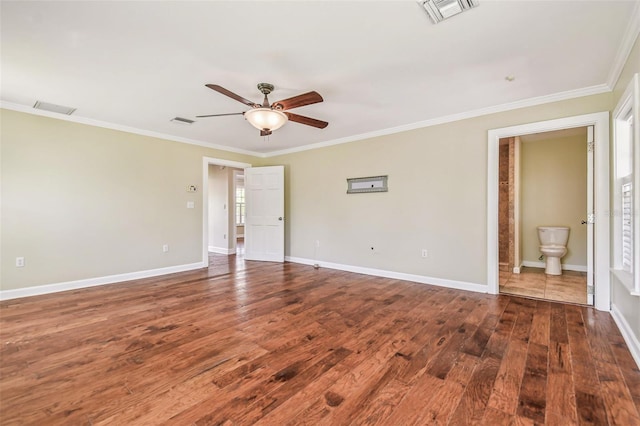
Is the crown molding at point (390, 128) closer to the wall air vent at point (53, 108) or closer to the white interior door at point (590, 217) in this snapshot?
the wall air vent at point (53, 108)

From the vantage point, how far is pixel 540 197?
5406 mm

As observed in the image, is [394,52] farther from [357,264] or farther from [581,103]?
[357,264]

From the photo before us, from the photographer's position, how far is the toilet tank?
16.1 ft

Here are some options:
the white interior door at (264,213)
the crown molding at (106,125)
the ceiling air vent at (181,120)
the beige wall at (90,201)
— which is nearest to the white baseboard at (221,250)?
the white interior door at (264,213)

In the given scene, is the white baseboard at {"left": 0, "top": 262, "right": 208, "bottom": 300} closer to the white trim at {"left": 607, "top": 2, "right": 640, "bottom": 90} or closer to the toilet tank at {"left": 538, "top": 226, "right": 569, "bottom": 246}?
the white trim at {"left": 607, "top": 2, "right": 640, "bottom": 90}

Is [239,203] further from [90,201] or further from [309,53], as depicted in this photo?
[309,53]

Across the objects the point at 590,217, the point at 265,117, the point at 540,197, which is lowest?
the point at 590,217

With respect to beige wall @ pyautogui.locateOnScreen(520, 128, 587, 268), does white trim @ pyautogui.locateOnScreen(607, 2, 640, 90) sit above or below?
above

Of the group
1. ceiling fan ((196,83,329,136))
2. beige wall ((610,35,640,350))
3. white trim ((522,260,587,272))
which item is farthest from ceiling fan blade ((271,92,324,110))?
white trim ((522,260,587,272))

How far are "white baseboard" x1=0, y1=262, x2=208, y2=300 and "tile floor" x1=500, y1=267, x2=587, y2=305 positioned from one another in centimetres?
527

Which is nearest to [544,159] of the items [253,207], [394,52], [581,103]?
[581,103]

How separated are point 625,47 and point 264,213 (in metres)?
5.53

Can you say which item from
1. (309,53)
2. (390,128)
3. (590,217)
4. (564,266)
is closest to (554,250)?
(564,266)

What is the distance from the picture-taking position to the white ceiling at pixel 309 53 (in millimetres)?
1910
